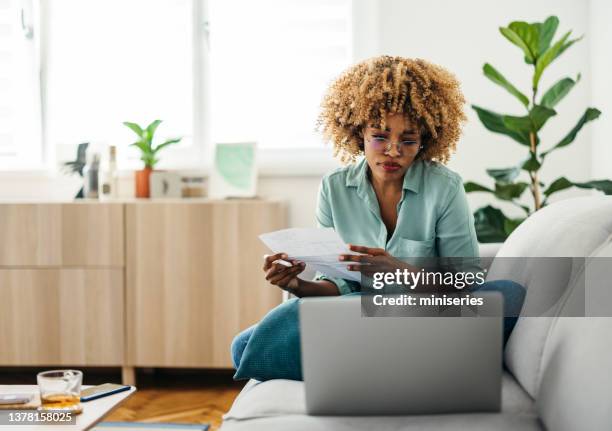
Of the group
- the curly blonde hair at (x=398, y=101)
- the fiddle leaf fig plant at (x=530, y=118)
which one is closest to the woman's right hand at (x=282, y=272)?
the curly blonde hair at (x=398, y=101)

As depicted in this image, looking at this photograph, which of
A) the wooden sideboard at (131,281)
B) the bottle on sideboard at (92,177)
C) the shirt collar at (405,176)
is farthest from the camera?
the bottle on sideboard at (92,177)

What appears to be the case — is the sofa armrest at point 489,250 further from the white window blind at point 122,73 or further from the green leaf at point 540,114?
the white window blind at point 122,73

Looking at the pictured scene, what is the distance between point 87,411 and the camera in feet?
4.99

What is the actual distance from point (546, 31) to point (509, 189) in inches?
22.7

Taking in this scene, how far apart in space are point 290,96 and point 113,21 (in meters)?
0.94

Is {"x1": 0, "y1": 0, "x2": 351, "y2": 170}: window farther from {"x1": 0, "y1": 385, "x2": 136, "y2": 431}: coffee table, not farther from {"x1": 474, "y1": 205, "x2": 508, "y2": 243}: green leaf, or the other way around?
{"x1": 0, "y1": 385, "x2": 136, "y2": 431}: coffee table

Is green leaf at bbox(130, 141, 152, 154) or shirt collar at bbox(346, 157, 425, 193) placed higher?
green leaf at bbox(130, 141, 152, 154)

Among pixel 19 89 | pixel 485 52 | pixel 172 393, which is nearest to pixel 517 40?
pixel 485 52

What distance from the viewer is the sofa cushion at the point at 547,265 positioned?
1215mm

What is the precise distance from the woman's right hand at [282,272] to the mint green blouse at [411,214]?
13 cm

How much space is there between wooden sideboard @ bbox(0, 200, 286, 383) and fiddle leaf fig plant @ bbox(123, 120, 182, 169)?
0.99 feet

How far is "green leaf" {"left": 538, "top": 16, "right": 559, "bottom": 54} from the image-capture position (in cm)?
238

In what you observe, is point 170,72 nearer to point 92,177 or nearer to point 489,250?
point 92,177

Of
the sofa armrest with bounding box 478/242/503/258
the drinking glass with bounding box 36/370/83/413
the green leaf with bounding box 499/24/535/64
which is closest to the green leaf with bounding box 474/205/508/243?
the green leaf with bounding box 499/24/535/64
